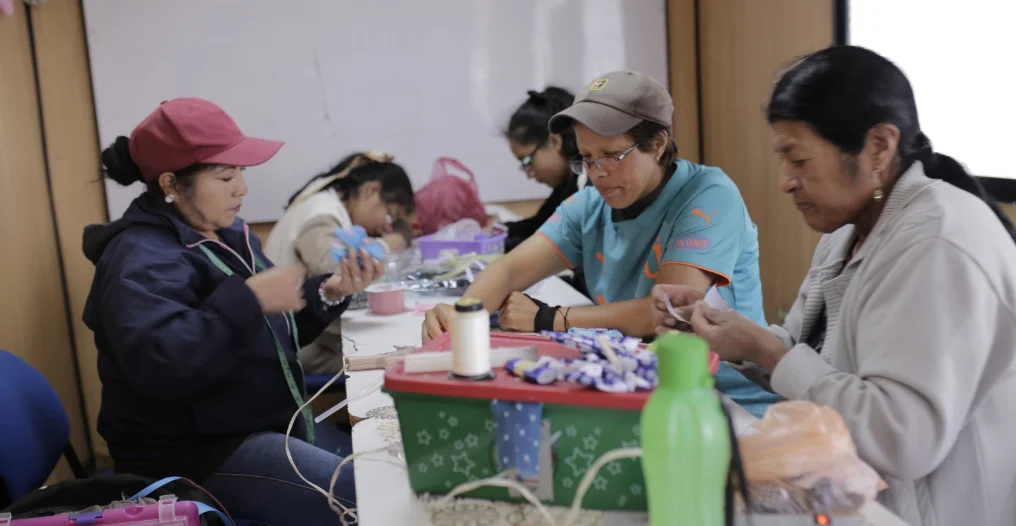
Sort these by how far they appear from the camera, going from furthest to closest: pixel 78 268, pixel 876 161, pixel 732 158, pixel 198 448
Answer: pixel 732 158, pixel 78 268, pixel 198 448, pixel 876 161

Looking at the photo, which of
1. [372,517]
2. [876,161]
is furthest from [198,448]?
[876,161]

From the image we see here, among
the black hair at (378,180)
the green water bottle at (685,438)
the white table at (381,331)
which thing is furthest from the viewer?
the black hair at (378,180)

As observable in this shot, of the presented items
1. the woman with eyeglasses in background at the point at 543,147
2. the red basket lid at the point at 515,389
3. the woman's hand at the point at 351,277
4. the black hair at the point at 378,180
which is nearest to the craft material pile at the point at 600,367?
the red basket lid at the point at 515,389

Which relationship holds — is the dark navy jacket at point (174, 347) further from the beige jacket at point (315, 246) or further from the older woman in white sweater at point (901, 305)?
the older woman in white sweater at point (901, 305)

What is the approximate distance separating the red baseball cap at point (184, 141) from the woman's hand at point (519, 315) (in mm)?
710

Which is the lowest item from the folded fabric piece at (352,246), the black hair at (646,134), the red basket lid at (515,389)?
the red basket lid at (515,389)

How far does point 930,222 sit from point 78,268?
320 centimetres

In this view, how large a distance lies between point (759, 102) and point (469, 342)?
2.81m

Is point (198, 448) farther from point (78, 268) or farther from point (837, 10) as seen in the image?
point (837, 10)

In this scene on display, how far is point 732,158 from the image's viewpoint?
3775 mm

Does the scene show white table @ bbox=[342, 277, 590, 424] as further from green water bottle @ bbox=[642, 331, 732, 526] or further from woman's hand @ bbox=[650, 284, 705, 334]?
green water bottle @ bbox=[642, 331, 732, 526]

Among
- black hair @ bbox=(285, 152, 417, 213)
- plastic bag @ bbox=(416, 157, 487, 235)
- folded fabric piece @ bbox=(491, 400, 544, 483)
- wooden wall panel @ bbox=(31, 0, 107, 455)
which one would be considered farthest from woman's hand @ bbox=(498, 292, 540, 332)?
wooden wall panel @ bbox=(31, 0, 107, 455)

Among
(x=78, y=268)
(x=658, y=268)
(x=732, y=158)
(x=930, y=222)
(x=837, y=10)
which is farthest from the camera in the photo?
(x=732, y=158)

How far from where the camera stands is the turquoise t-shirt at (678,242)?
179 centimetres
